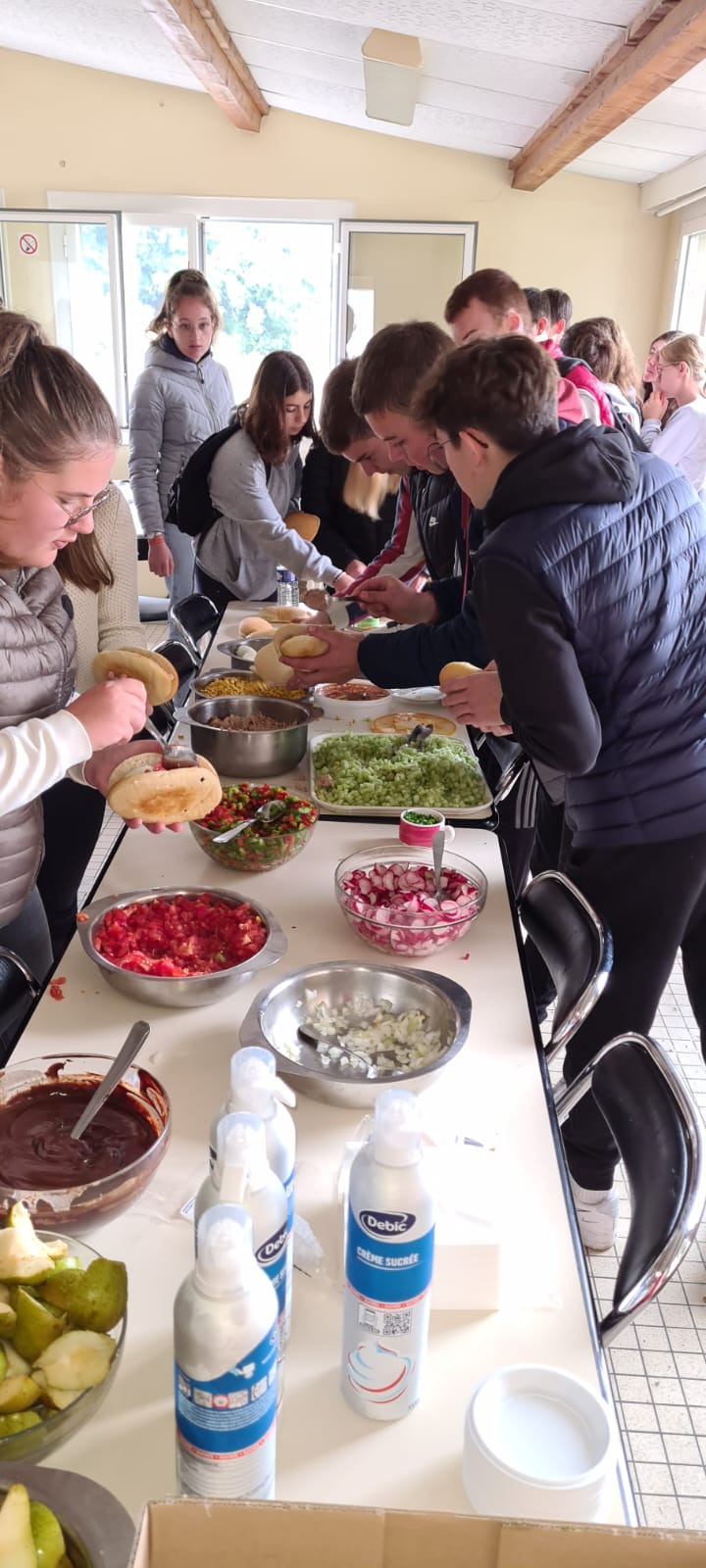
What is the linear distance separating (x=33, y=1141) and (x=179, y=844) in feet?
2.94

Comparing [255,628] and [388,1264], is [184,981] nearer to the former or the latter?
[388,1264]

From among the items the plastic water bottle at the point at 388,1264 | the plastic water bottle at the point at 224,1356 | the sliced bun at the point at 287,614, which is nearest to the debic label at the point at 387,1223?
the plastic water bottle at the point at 388,1264

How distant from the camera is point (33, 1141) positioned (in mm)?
1080

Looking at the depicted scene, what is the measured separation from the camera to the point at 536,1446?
0.76 meters

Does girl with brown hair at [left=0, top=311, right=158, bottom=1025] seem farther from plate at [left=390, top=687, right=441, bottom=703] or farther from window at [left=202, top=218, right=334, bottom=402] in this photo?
window at [left=202, top=218, right=334, bottom=402]

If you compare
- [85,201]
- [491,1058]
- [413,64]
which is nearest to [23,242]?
[85,201]

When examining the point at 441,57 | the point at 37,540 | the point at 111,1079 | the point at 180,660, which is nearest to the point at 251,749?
the point at 180,660

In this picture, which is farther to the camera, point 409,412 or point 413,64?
point 413,64

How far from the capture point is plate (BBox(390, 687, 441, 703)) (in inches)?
112

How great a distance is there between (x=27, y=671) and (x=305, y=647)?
3.35ft

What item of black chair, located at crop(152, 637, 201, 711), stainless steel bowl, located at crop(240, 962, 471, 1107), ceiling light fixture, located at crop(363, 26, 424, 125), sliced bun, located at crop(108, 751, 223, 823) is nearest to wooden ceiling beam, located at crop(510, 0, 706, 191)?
ceiling light fixture, located at crop(363, 26, 424, 125)

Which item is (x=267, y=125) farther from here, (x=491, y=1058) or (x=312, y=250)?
(x=491, y=1058)

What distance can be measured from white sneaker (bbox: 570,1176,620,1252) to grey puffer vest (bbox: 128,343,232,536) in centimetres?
359

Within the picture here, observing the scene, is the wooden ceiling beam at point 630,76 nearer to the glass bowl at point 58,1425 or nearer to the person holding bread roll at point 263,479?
the person holding bread roll at point 263,479
